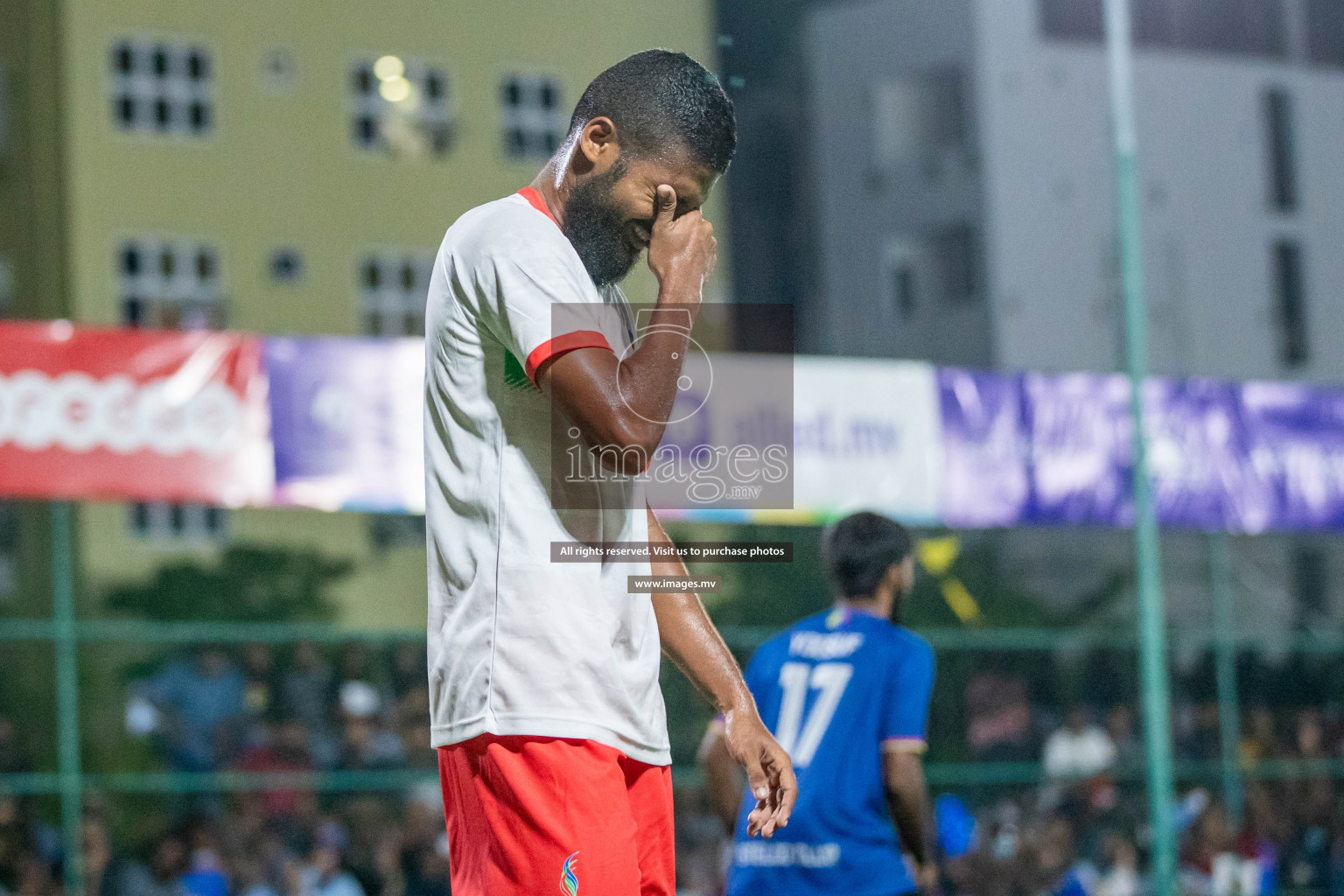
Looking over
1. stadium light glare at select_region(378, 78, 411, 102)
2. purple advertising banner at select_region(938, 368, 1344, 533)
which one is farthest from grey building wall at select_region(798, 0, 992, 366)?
purple advertising banner at select_region(938, 368, 1344, 533)

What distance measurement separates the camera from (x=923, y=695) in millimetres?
4555

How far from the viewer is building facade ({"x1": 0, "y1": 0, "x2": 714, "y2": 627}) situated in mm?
24969

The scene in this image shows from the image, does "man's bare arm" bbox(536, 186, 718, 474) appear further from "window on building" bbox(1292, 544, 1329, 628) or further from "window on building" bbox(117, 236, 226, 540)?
"window on building" bbox(1292, 544, 1329, 628)

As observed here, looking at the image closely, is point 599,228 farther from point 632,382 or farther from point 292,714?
point 292,714

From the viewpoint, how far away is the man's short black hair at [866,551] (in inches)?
186

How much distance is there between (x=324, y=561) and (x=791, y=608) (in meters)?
8.80

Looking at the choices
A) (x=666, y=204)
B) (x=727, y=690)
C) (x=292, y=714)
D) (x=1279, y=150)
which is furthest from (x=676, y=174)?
(x=1279, y=150)

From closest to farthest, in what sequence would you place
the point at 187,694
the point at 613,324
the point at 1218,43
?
1. the point at 613,324
2. the point at 187,694
3. the point at 1218,43

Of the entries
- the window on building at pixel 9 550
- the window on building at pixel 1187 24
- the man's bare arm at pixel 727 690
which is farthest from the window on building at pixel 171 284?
the man's bare arm at pixel 727 690

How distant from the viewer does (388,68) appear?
92.1 feet

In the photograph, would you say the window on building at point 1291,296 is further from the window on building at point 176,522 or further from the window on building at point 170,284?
the window on building at point 176,522

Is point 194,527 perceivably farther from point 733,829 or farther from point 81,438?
point 733,829

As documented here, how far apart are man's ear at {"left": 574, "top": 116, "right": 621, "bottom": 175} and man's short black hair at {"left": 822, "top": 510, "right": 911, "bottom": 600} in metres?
2.47

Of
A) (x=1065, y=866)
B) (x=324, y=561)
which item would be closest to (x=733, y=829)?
(x=1065, y=866)
